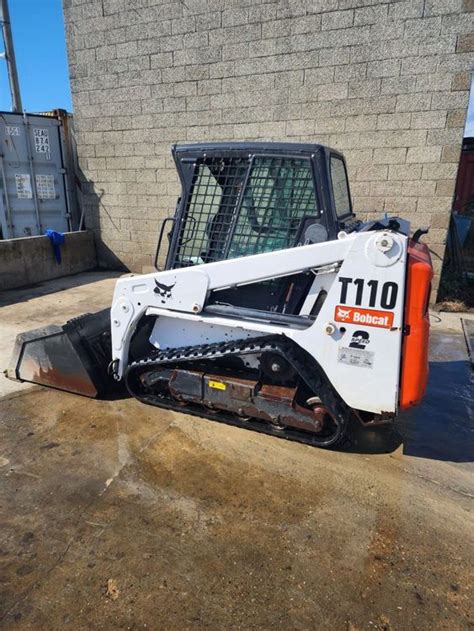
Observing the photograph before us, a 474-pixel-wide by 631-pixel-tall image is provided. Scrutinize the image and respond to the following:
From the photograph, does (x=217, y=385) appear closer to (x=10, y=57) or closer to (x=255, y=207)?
(x=255, y=207)

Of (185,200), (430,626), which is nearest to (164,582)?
(430,626)

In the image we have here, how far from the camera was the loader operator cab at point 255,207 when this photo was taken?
9.57ft

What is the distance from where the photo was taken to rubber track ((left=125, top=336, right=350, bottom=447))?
290 cm

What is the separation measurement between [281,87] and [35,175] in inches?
208

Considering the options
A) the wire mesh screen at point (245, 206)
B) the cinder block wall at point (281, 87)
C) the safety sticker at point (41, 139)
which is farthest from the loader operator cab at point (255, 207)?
the safety sticker at point (41, 139)

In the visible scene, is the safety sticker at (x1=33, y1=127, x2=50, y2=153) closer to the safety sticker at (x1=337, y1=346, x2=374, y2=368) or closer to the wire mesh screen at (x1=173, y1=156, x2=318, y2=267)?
the wire mesh screen at (x1=173, y1=156, x2=318, y2=267)

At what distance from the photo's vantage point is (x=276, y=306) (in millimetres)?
3064

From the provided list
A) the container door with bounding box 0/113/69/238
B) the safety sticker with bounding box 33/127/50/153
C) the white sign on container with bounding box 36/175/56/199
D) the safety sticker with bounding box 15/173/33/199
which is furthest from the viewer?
the white sign on container with bounding box 36/175/56/199

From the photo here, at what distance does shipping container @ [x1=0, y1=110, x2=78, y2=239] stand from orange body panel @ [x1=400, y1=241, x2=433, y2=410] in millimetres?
8256

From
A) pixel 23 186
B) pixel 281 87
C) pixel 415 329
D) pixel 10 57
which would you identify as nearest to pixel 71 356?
pixel 415 329

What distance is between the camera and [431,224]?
6441 mm

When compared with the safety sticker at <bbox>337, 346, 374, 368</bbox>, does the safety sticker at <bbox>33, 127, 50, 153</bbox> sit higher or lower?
higher

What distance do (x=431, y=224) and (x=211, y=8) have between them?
483 centimetres

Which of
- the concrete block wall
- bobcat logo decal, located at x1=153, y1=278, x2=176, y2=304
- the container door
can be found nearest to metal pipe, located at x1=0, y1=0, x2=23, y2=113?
the container door
